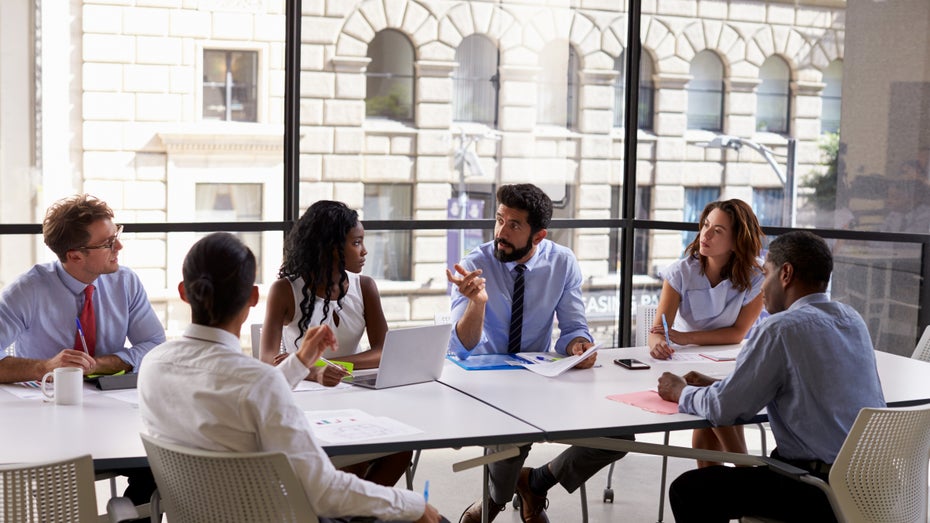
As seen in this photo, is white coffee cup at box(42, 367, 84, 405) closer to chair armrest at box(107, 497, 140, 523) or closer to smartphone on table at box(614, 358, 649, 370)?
chair armrest at box(107, 497, 140, 523)

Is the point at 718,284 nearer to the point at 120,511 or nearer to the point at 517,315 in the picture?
the point at 517,315

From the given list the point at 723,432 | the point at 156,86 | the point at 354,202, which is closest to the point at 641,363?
the point at 723,432

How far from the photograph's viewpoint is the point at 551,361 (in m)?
3.66

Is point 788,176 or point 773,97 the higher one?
point 773,97

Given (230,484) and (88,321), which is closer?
(230,484)

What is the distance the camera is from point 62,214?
327cm

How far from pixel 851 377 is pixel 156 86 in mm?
4268

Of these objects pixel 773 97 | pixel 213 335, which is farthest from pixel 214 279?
pixel 773 97

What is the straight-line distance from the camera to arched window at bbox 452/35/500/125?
6.38 metres

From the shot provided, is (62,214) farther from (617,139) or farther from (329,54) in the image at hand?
(617,139)

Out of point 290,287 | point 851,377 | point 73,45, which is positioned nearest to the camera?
point 851,377

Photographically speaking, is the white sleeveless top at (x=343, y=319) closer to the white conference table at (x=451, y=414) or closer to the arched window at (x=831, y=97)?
the white conference table at (x=451, y=414)

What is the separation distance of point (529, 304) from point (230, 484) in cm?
199

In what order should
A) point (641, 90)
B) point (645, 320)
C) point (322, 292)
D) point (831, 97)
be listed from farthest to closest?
point (641, 90)
point (831, 97)
point (645, 320)
point (322, 292)
